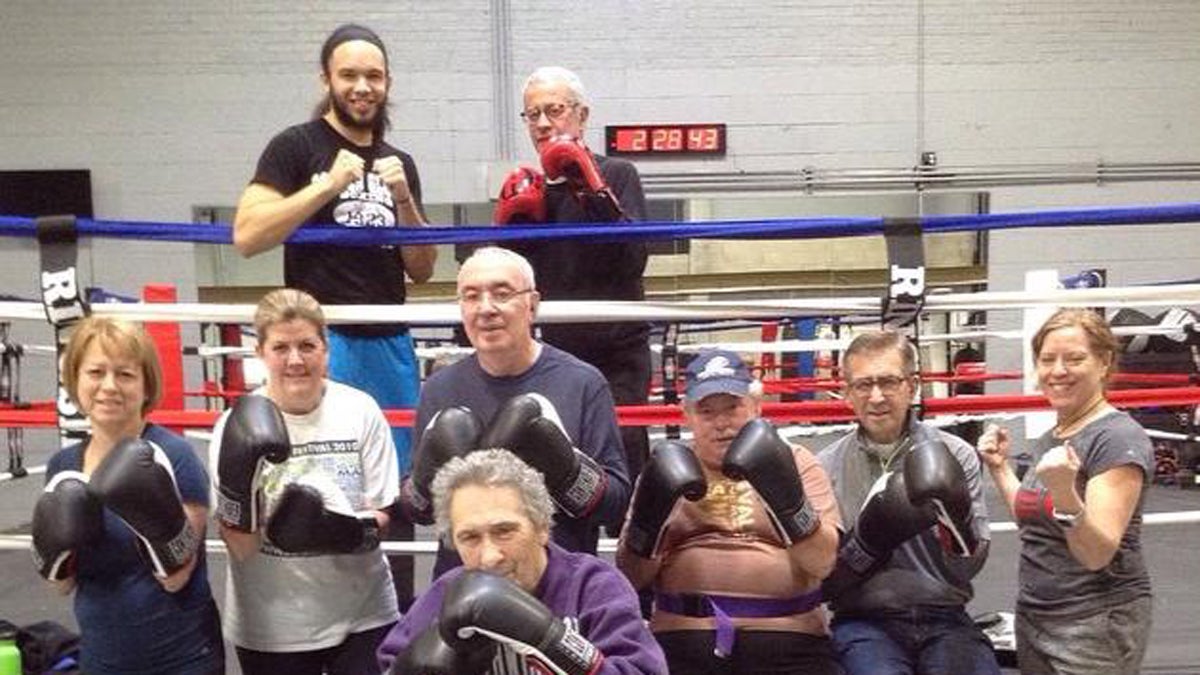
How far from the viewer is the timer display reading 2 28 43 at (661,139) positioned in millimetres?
6773

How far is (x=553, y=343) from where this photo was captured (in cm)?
241

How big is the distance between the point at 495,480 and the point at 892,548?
81cm

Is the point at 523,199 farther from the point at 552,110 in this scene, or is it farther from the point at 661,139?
the point at 661,139

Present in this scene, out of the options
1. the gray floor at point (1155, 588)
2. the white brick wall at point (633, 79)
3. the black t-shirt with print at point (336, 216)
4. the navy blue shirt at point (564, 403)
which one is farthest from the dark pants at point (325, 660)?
the white brick wall at point (633, 79)

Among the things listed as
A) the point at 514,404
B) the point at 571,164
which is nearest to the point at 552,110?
the point at 571,164

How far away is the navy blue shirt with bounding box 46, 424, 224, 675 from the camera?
5.73ft

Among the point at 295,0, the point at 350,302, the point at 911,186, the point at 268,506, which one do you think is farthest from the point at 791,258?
the point at 268,506

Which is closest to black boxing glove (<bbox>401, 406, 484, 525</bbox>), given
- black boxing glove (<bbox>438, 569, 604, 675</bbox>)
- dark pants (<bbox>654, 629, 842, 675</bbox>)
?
black boxing glove (<bbox>438, 569, 604, 675</bbox>)

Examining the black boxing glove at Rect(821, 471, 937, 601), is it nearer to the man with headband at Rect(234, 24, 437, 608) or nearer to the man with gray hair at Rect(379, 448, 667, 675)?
the man with gray hair at Rect(379, 448, 667, 675)

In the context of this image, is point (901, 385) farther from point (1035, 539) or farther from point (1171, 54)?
point (1171, 54)

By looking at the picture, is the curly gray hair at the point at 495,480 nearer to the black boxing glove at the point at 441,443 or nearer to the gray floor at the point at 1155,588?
the black boxing glove at the point at 441,443

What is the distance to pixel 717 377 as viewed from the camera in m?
1.92

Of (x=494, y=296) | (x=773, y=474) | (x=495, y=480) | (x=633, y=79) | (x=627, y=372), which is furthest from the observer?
(x=633, y=79)

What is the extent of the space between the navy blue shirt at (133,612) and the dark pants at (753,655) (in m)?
0.83
